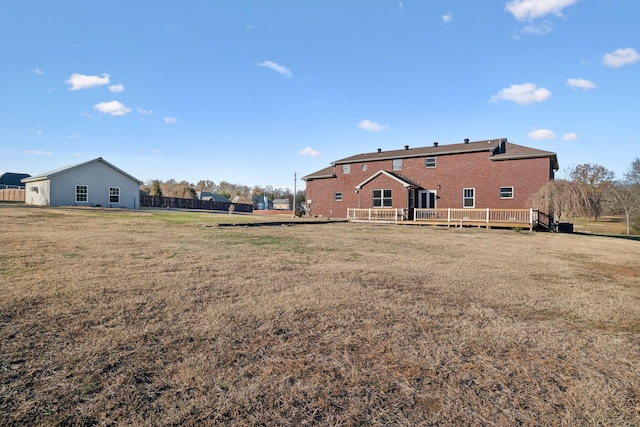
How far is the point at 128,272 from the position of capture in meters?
6.14

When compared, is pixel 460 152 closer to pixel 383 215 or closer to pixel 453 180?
pixel 453 180

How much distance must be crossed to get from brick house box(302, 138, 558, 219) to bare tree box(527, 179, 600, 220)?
2.19 meters

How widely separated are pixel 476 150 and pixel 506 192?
148 inches

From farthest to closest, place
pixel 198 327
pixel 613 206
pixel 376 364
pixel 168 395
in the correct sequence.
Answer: pixel 613 206 → pixel 198 327 → pixel 376 364 → pixel 168 395

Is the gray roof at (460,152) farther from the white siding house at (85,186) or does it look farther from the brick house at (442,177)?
the white siding house at (85,186)

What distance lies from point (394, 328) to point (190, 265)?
184 inches

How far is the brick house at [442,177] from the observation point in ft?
78.1

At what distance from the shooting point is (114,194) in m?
30.8

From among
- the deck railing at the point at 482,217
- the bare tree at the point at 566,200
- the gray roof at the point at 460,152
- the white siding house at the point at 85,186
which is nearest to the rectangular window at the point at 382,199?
the deck railing at the point at 482,217

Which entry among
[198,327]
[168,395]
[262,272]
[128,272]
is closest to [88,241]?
[128,272]

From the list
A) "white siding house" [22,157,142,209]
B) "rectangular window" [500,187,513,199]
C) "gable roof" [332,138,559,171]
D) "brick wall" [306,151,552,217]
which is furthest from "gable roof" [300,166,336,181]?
"white siding house" [22,157,142,209]

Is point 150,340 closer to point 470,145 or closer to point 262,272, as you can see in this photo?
point 262,272

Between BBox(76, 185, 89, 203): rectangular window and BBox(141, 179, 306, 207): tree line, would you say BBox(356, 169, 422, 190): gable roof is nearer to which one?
BBox(76, 185, 89, 203): rectangular window

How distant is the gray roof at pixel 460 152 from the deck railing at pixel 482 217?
4.15 metres
